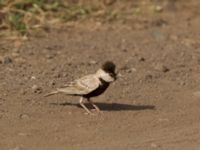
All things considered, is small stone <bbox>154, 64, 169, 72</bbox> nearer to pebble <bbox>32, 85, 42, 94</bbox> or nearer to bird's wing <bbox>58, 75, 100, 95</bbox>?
pebble <bbox>32, 85, 42, 94</bbox>

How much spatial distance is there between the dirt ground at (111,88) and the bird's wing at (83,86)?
0.73ft

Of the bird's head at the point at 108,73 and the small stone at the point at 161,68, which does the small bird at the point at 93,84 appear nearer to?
the bird's head at the point at 108,73

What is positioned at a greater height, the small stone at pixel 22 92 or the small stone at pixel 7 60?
the small stone at pixel 7 60

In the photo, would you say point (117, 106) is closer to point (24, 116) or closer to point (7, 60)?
point (24, 116)

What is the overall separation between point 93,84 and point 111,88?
1.29 metres

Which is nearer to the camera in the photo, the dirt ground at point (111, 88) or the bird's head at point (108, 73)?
the dirt ground at point (111, 88)

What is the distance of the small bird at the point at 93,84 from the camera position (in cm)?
923

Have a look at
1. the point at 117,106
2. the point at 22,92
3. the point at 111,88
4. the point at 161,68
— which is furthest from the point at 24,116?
A: the point at 161,68

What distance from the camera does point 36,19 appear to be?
1345cm

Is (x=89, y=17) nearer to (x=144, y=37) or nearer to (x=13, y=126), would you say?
(x=144, y=37)

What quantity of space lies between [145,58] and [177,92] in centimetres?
171

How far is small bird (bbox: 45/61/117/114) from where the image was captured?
9.23 metres

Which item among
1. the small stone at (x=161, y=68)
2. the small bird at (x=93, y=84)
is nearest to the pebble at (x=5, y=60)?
the small bird at (x=93, y=84)

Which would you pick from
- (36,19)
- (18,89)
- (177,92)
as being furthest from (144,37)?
A: (18,89)
